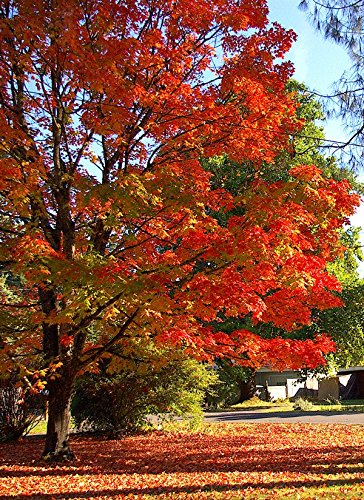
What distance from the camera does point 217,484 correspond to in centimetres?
717

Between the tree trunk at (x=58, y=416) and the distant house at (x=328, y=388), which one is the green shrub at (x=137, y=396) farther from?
the distant house at (x=328, y=388)

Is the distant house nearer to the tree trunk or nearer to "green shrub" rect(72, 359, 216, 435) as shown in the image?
"green shrub" rect(72, 359, 216, 435)

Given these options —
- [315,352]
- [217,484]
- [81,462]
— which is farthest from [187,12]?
[81,462]

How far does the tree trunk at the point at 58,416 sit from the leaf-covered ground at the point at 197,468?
29 cm

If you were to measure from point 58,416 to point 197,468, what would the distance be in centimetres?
257

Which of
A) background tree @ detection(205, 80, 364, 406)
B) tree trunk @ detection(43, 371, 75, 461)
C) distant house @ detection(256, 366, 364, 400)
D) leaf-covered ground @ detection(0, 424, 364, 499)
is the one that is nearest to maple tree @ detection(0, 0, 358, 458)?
tree trunk @ detection(43, 371, 75, 461)

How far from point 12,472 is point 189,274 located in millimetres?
4368

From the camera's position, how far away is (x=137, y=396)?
558 inches

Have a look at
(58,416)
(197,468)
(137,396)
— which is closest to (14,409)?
(137,396)

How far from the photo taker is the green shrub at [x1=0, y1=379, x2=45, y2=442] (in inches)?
565

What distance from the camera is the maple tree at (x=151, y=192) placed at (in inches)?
286

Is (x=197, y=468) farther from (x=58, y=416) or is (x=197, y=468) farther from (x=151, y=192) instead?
(x=151, y=192)

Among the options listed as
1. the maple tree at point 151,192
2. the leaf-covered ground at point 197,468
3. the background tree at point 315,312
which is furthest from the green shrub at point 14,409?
the background tree at point 315,312

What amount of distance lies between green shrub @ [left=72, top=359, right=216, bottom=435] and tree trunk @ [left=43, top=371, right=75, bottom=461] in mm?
4497
